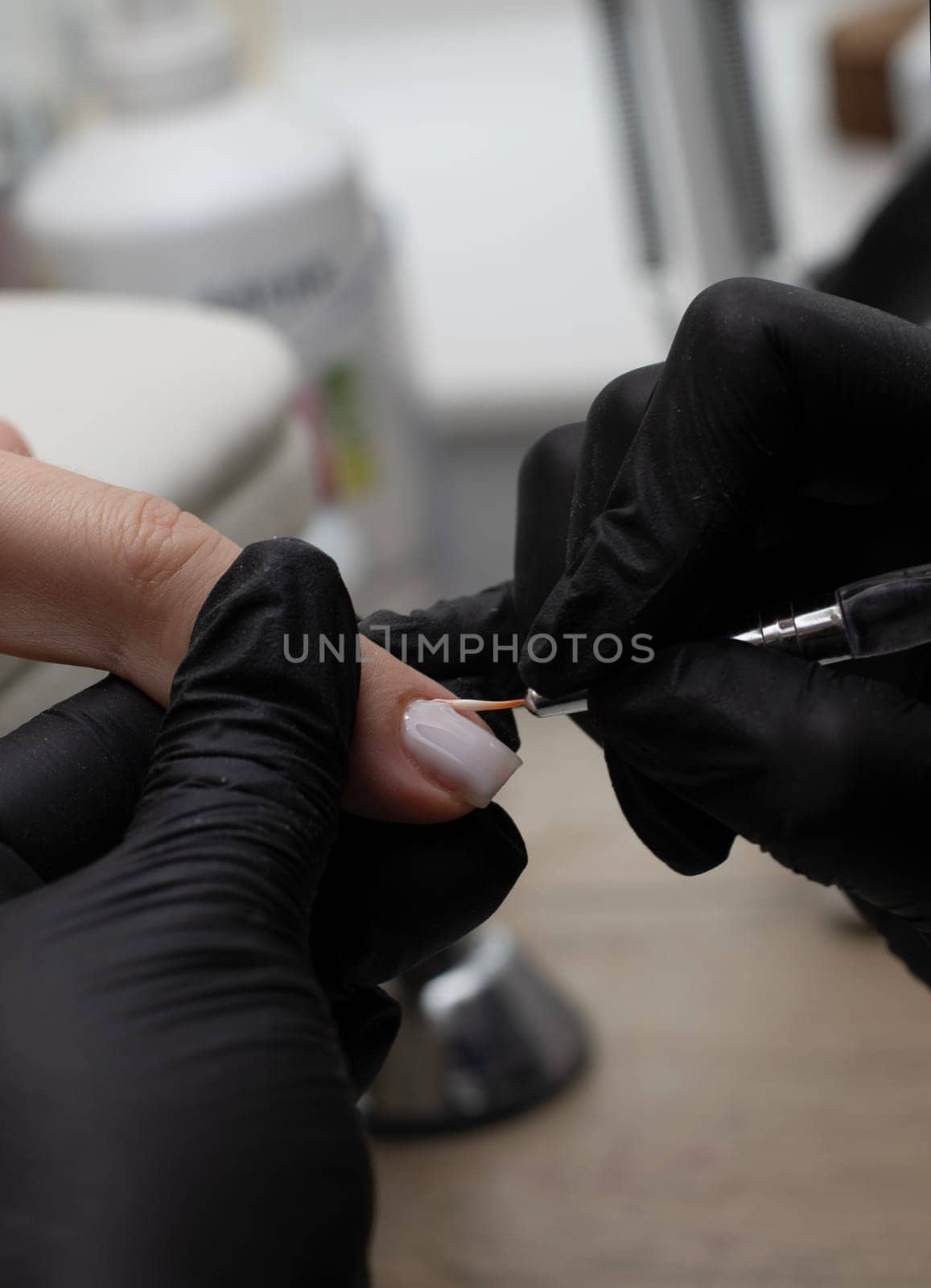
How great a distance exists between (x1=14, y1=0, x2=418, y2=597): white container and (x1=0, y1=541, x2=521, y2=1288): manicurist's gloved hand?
51 centimetres

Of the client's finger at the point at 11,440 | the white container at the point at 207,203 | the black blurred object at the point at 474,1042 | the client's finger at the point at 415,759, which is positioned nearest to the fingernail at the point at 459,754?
the client's finger at the point at 415,759

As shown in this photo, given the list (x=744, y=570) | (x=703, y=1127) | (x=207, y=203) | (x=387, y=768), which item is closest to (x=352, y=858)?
(x=387, y=768)

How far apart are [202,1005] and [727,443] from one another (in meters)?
0.19

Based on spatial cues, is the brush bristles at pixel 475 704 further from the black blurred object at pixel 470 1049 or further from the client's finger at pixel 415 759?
the black blurred object at pixel 470 1049

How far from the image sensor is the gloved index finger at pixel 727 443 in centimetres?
35

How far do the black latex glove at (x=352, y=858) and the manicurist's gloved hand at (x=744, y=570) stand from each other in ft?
0.18

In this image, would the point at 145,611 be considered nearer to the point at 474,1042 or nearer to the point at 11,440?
the point at 11,440

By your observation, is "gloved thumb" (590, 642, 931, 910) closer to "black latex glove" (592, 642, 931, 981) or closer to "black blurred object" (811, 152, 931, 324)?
"black latex glove" (592, 642, 931, 981)

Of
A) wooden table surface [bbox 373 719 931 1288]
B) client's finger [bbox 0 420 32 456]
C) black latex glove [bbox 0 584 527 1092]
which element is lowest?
wooden table surface [bbox 373 719 931 1288]

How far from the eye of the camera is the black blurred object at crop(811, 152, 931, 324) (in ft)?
2.18

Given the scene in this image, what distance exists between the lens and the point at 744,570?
39 cm

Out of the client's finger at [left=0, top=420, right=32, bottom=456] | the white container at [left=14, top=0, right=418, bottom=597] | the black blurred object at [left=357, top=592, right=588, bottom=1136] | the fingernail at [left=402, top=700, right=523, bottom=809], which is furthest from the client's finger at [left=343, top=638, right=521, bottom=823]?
the white container at [left=14, top=0, right=418, bottom=597]

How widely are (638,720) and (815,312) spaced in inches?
4.6

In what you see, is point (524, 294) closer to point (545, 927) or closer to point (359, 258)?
point (359, 258)
